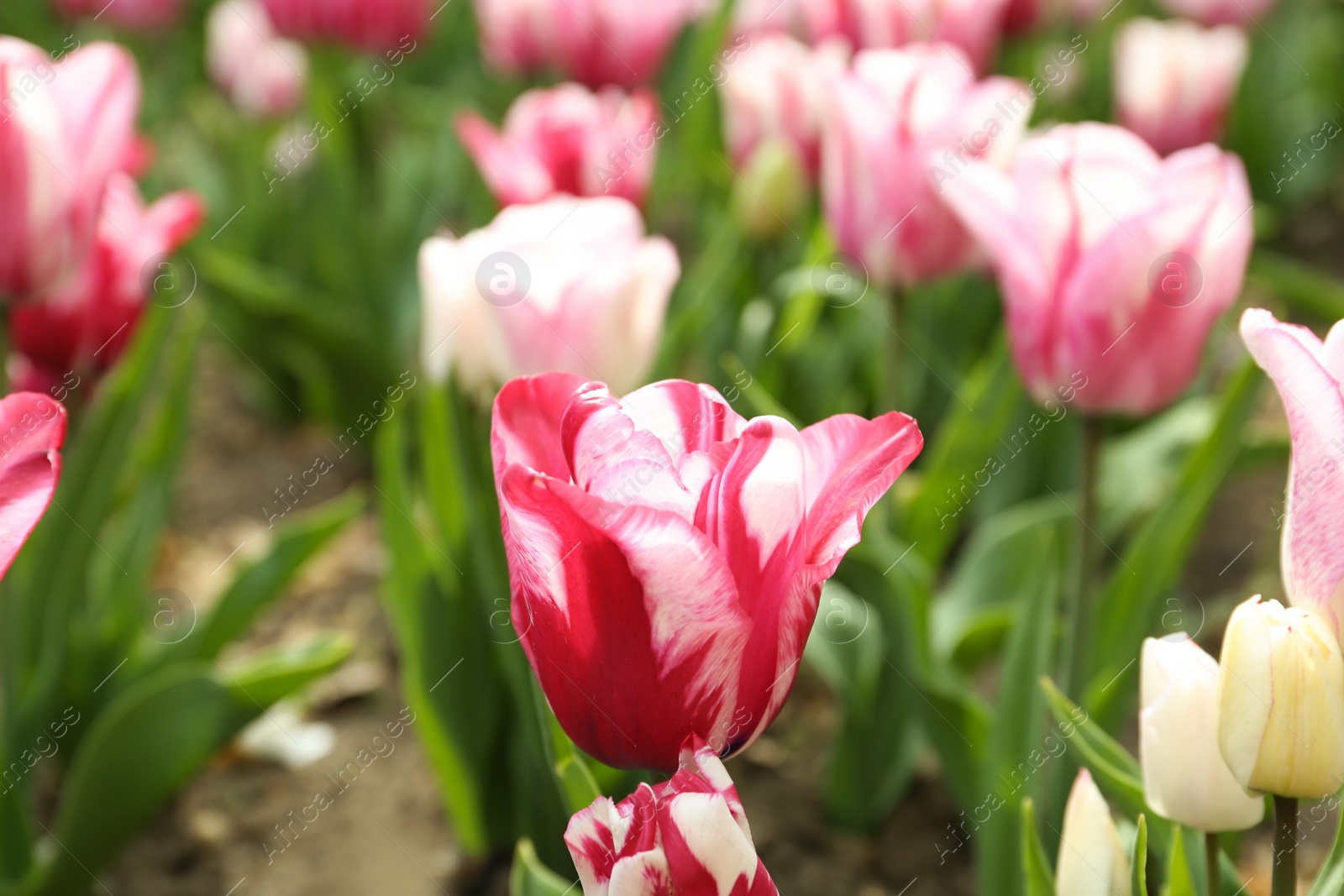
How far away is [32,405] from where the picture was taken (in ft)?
1.61

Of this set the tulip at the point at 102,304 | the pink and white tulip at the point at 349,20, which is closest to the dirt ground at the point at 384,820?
the tulip at the point at 102,304

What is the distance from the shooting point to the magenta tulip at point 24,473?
0.48m

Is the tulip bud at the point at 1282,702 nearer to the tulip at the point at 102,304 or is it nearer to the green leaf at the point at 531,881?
the green leaf at the point at 531,881

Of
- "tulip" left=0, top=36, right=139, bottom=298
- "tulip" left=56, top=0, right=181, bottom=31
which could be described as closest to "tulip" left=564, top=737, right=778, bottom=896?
"tulip" left=0, top=36, right=139, bottom=298

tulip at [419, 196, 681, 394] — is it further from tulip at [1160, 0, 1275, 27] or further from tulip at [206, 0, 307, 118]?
tulip at [1160, 0, 1275, 27]

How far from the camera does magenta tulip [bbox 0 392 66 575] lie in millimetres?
481

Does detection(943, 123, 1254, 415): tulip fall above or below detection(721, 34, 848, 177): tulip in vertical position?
above

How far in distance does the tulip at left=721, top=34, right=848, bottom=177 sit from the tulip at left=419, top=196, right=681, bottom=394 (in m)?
0.64

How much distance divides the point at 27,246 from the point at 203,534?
1118 mm

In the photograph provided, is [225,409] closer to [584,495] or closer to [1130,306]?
[1130,306]

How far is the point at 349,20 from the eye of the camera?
2.26 meters

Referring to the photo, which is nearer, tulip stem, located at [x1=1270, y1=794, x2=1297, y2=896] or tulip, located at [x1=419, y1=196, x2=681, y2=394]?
tulip stem, located at [x1=1270, y1=794, x2=1297, y2=896]

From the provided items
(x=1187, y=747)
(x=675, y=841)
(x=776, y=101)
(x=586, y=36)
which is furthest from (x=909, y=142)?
(x=586, y=36)

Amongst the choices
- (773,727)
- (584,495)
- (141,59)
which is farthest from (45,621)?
(141,59)
